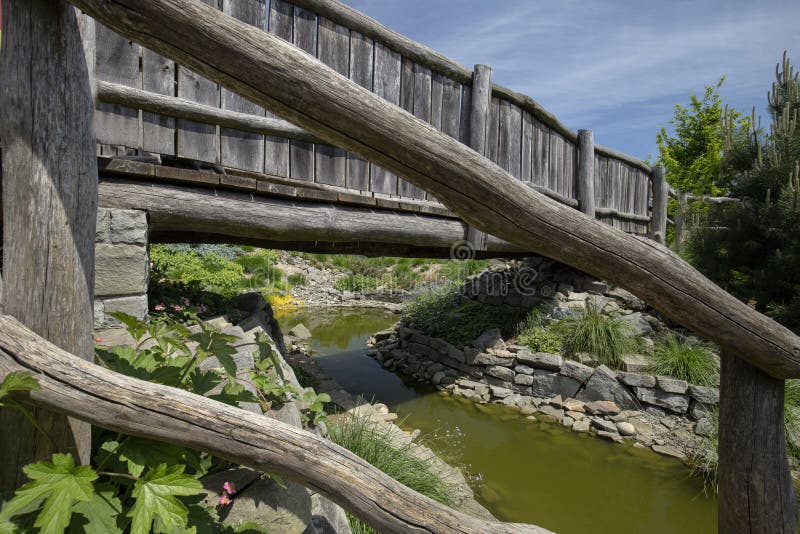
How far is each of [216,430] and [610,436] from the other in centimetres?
489

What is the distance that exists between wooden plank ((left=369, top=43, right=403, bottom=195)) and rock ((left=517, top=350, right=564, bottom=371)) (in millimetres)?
3339

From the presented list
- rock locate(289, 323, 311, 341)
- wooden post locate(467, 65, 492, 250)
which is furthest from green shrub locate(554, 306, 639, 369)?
rock locate(289, 323, 311, 341)

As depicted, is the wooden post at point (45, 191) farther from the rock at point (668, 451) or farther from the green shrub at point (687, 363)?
the green shrub at point (687, 363)

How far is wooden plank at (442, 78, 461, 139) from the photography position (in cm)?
443

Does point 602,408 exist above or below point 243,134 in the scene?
below

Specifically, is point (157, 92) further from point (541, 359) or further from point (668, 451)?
point (668, 451)

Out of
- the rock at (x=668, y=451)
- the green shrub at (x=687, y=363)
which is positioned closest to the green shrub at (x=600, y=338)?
the green shrub at (x=687, y=363)

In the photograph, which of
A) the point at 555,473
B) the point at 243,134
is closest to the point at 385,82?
the point at 243,134

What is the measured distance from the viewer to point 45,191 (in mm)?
1251

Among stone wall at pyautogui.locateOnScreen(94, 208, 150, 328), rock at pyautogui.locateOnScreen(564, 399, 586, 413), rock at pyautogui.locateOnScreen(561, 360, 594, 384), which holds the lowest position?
rock at pyautogui.locateOnScreen(564, 399, 586, 413)

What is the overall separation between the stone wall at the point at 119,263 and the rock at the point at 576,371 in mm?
4955

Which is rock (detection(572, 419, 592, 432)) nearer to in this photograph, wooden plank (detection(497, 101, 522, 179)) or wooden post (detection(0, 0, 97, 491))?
wooden plank (detection(497, 101, 522, 179))

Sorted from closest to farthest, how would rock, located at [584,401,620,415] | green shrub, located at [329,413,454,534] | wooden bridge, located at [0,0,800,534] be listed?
1. wooden bridge, located at [0,0,800,534]
2. green shrub, located at [329,413,454,534]
3. rock, located at [584,401,620,415]

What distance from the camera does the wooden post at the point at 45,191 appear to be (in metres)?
1.22
